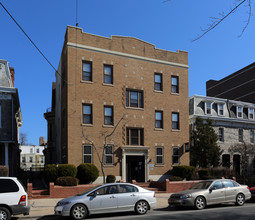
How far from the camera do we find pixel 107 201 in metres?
12.3

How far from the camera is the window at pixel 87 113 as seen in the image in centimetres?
2289

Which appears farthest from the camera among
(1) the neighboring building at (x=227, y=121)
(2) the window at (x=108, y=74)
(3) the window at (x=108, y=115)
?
(1) the neighboring building at (x=227, y=121)

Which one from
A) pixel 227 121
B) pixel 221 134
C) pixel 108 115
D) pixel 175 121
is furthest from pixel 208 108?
pixel 108 115

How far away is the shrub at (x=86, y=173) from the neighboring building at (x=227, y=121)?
13878mm

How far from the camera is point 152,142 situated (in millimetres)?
24953

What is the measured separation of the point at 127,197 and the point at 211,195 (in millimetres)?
4444

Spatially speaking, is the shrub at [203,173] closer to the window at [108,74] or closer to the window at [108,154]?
the window at [108,154]

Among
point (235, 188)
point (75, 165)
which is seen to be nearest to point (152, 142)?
point (75, 165)

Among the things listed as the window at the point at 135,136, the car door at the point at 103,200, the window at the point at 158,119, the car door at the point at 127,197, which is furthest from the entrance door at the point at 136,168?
the car door at the point at 103,200

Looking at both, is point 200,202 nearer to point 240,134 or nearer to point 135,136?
point 135,136

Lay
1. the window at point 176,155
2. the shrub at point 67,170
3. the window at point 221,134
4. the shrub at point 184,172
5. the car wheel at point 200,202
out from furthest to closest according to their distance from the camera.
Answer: the window at point 221,134
the window at point 176,155
the shrub at point 184,172
the shrub at point 67,170
the car wheel at point 200,202

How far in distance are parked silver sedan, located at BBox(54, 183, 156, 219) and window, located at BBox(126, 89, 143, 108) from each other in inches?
480

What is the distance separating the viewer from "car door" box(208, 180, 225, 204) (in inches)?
566

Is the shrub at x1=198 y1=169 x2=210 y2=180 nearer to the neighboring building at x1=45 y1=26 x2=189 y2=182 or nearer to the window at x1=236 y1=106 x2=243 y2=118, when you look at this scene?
the neighboring building at x1=45 y1=26 x2=189 y2=182
